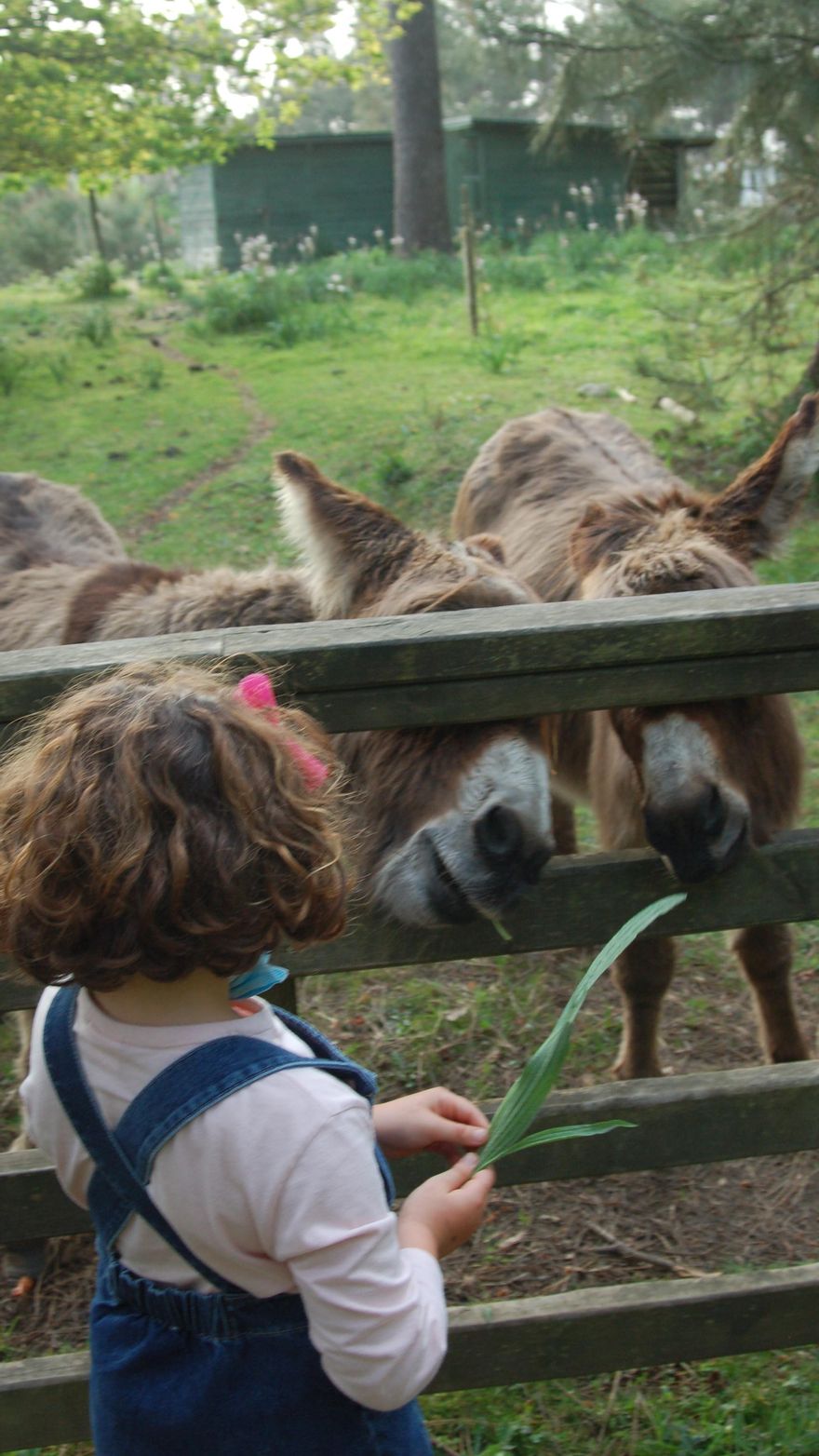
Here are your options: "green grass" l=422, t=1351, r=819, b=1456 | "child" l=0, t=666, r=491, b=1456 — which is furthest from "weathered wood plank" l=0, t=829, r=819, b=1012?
"green grass" l=422, t=1351, r=819, b=1456

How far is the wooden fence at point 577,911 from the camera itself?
6.79 ft

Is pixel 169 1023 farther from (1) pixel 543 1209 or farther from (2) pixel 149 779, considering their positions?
(1) pixel 543 1209

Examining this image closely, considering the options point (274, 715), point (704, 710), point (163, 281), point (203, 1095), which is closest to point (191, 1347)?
point (203, 1095)

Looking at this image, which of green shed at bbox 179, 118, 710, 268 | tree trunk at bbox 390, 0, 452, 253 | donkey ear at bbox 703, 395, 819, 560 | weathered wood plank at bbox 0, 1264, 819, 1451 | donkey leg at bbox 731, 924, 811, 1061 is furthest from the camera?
green shed at bbox 179, 118, 710, 268

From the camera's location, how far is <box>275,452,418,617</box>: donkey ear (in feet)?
9.95

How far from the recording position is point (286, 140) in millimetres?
25172

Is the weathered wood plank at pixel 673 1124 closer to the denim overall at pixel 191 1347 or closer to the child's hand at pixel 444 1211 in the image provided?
the child's hand at pixel 444 1211

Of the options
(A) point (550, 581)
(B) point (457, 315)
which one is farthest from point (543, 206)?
(A) point (550, 581)

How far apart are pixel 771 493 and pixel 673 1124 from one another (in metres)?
1.73

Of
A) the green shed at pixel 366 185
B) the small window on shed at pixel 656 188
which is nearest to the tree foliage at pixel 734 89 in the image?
the small window on shed at pixel 656 188

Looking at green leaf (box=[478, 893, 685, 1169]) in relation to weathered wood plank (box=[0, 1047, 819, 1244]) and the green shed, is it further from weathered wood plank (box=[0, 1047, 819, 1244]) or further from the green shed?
the green shed

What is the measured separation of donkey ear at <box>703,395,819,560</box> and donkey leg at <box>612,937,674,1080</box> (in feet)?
3.80

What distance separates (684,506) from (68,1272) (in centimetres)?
270

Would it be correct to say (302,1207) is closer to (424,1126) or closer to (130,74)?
(424,1126)
